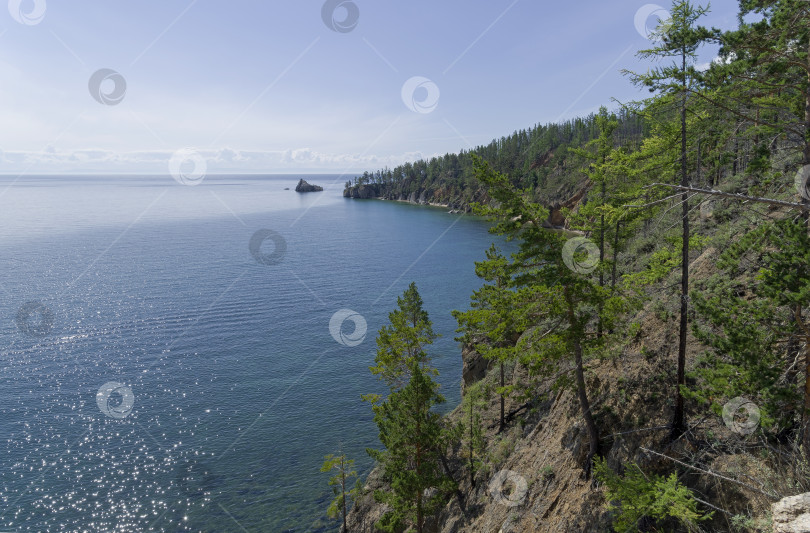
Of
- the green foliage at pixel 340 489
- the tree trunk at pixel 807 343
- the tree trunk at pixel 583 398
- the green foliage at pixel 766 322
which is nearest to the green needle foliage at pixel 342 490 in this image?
the green foliage at pixel 340 489

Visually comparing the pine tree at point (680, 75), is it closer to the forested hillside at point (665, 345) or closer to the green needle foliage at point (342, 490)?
the forested hillside at point (665, 345)

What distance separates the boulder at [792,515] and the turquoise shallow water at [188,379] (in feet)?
87.6

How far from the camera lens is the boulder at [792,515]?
714cm

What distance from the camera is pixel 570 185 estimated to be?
433 feet

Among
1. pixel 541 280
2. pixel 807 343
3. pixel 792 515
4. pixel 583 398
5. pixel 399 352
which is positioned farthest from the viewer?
pixel 399 352

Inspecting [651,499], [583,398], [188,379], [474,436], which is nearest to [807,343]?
[651,499]

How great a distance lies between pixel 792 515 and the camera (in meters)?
7.46

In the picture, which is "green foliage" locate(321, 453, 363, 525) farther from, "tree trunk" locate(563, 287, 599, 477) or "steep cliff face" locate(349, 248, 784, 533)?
→ "tree trunk" locate(563, 287, 599, 477)

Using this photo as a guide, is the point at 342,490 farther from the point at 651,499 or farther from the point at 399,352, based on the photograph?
the point at 651,499

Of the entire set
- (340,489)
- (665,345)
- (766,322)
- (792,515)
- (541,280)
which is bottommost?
(340,489)

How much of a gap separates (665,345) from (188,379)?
41040 millimetres

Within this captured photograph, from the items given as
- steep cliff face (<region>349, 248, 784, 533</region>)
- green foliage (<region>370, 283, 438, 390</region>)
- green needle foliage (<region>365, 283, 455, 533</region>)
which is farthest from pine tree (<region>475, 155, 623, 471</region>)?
green foliage (<region>370, 283, 438, 390</region>)

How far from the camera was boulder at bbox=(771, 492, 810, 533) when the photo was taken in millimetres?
7144

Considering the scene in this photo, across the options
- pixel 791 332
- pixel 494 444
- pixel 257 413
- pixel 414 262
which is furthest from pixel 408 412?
pixel 414 262
